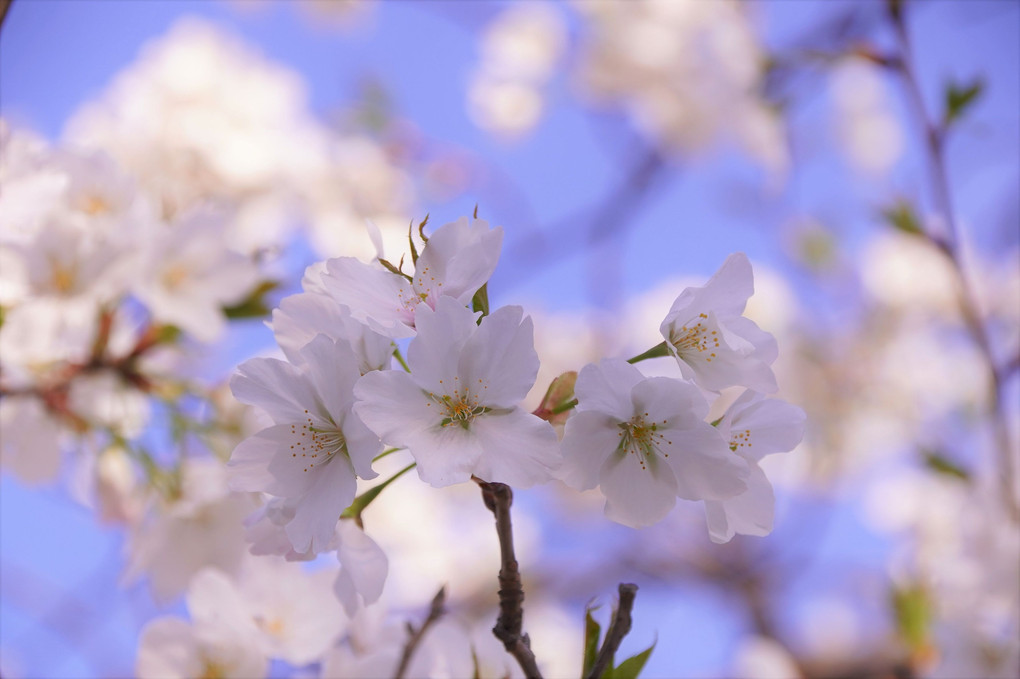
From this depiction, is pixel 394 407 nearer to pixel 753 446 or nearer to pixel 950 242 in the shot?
pixel 753 446

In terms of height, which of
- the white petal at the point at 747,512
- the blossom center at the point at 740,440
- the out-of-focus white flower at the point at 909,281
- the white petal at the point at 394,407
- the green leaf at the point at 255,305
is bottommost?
the white petal at the point at 747,512

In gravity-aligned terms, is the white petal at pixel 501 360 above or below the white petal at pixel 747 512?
above

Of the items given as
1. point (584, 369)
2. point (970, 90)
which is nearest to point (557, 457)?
point (584, 369)

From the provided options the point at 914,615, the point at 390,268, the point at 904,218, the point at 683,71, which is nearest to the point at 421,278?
the point at 390,268

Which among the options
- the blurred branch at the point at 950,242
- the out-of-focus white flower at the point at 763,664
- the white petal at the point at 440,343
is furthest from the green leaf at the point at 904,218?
the white petal at the point at 440,343

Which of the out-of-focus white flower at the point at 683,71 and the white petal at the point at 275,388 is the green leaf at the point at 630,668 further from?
the out-of-focus white flower at the point at 683,71

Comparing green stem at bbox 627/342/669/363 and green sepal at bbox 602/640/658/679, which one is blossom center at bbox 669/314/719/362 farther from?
green sepal at bbox 602/640/658/679
